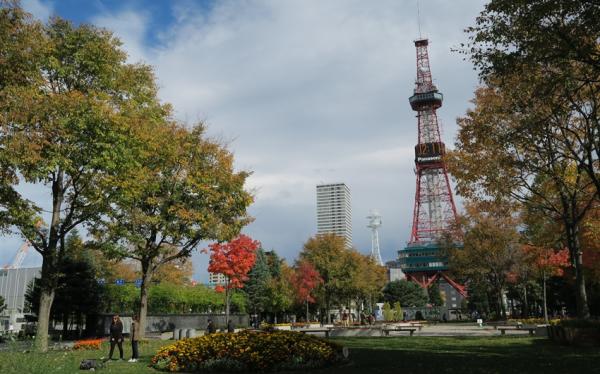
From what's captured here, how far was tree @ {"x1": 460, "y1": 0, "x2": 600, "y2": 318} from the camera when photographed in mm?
13023

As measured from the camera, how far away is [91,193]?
73.2ft

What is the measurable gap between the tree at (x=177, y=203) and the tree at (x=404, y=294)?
9058cm

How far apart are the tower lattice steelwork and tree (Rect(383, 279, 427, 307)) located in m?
3.51

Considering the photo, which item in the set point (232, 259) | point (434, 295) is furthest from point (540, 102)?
point (434, 295)

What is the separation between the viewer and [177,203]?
27016mm

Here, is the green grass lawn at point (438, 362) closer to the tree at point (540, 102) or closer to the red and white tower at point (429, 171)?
the tree at point (540, 102)

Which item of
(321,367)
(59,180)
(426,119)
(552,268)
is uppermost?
(426,119)

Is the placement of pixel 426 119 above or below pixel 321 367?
above

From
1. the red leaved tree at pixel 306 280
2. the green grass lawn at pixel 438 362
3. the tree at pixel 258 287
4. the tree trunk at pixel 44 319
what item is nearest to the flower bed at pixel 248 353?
the green grass lawn at pixel 438 362

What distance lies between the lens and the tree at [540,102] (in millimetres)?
13023

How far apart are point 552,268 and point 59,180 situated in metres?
37.6

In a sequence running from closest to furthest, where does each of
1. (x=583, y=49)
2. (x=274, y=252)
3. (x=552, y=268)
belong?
(x=583, y=49), (x=552, y=268), (x=274, y=252)

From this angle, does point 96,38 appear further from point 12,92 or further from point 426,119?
point 426,119

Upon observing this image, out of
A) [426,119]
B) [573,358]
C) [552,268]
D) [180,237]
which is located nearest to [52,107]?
[180,237]
